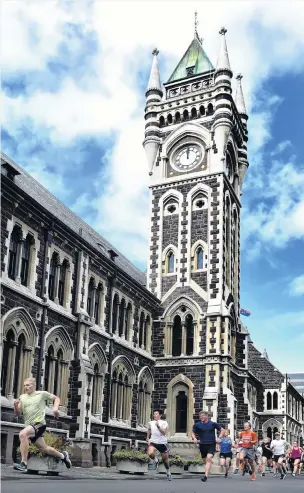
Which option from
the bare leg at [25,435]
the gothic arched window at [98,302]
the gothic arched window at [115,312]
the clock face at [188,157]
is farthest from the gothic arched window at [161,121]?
the bare leg at [25,435]

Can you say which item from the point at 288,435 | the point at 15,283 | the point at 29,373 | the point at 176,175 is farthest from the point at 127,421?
the point at 288,435

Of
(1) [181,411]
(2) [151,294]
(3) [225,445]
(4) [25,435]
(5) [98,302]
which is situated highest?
(2) [151,294]

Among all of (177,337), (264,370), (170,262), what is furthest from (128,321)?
(264,370)

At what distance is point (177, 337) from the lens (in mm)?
37844

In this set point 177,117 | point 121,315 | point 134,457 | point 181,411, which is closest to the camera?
point 134,457

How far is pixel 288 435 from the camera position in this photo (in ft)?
196

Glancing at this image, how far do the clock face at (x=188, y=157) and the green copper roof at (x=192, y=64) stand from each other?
5.60m

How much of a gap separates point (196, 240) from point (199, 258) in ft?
3.57

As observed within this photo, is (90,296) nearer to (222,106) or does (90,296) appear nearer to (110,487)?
(222,106)

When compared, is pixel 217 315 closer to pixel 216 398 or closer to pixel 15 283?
pixel 216 398

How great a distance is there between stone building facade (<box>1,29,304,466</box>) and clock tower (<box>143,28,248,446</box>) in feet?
0.22

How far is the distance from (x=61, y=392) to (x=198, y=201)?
54.9 feet

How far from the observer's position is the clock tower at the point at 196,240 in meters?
36.3

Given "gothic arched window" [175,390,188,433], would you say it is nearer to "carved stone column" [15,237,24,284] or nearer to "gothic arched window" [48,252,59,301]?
"gothic arched window" [48,252,59,301]
